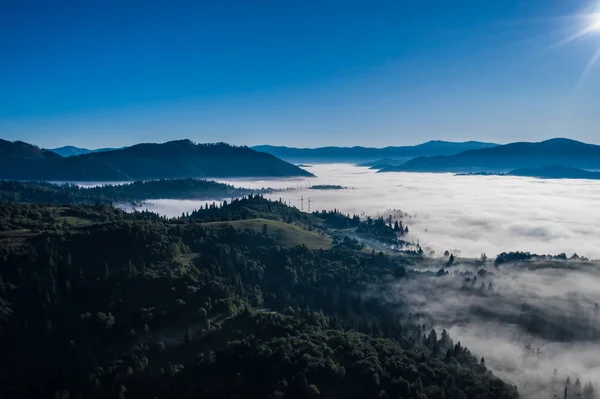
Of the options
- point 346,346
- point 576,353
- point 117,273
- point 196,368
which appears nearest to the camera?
point 196,368

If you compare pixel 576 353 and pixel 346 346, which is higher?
pixel 346 346

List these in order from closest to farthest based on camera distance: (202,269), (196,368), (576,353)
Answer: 1. (196,368)
2. (576,353)
3. (202,269)

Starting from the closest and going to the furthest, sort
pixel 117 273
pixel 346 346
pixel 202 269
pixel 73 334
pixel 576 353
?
1. pixel 346 346
2. pixel 73 334
3. pixel 117 273
4. pixel 576 353
5. pixel 202 269

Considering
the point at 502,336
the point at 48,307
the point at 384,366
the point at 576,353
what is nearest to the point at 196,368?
the point at 384,366

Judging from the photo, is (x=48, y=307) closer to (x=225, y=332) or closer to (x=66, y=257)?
(x=66, y=257)

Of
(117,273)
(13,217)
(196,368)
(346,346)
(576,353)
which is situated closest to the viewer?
(196,368)

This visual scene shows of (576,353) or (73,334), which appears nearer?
(73,334)

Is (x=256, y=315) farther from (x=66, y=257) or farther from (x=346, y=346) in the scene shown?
(x=66, y=257)

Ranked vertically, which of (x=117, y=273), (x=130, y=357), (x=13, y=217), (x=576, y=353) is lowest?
(x=576, y=353)

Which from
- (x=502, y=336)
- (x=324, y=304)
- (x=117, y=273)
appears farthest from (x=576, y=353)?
(x=117, y=273)
